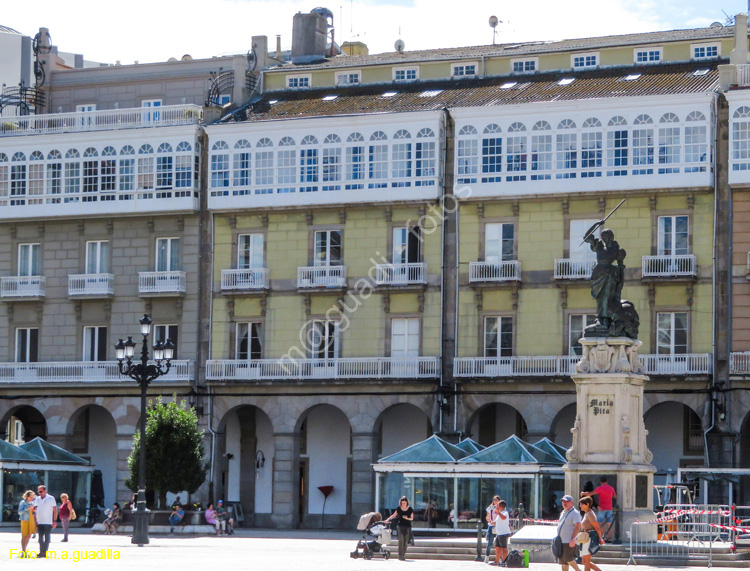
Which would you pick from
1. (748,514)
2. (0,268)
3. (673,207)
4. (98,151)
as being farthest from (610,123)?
(0,268)

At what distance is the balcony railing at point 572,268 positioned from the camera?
5928 cm

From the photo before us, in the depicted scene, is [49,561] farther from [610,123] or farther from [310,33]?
[310,33]

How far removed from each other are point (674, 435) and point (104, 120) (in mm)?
26006

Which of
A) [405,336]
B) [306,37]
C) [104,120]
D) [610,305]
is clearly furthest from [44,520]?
[306,37]

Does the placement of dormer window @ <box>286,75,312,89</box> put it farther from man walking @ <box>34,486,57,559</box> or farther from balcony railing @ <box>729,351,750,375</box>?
man walking @ <box>34,486,57,559</box>

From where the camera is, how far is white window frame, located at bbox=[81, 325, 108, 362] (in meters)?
66.1

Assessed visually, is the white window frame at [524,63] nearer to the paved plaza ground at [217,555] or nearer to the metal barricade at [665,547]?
the paved plaza ground at [217,555]

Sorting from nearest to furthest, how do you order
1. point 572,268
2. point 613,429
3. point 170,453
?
1. point 613,429
2. point 170,453
3. point 572,268

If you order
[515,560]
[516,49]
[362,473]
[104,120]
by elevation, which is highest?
[516,49]

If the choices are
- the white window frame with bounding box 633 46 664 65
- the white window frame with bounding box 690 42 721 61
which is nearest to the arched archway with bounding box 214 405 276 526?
the white window frame with bounding box 633 46 664 65

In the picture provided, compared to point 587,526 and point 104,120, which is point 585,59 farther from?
point 587,526

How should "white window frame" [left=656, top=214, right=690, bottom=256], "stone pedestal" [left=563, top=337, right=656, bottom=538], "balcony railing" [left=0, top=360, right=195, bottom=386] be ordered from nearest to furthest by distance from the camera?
"stone pedestal" [left=563, top=337, right=656, bottom=538] → "white window frame" [left=656, top=214, right=690, bottom=256] → "balcony railing" [left=0, top=360, right=195, bottom=386]

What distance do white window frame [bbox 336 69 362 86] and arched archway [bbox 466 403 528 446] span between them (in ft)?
49.4

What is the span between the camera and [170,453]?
5759 centimetres
